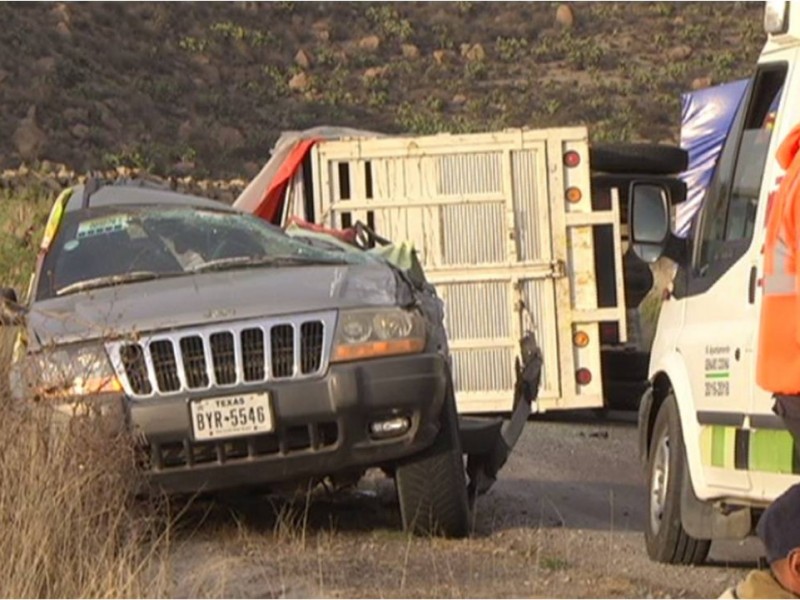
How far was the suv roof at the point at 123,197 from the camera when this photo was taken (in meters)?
9.70

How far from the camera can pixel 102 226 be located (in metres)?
9.20

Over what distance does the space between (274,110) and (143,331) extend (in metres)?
34.1

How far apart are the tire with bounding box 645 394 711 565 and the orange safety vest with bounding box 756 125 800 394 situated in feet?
8.34

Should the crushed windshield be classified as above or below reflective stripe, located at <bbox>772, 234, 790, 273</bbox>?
below

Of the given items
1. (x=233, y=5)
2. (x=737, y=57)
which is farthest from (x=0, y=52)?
(x=737, y=57)

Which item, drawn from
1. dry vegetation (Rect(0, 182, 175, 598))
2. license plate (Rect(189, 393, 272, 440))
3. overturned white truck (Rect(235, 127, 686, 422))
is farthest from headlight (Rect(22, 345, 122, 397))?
overturned white truck (Rect(235, 127, 686, 422))

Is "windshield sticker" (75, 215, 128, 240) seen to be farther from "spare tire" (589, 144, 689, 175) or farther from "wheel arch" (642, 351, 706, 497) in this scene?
"spare tire" (589, 144, 689, 175)

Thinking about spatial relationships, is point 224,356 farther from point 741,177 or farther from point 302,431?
point 741,177

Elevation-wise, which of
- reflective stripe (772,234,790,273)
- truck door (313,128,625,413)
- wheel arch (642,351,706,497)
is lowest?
truck door (313,128,625,413)

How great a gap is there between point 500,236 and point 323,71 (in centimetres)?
3126

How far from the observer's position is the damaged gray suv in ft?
25.2

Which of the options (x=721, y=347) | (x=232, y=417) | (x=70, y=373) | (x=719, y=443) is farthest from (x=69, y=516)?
(x=721, y=347)

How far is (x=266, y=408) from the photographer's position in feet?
25.4

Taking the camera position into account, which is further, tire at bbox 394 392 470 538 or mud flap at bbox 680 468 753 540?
tire at bbox 394 392 470 538
